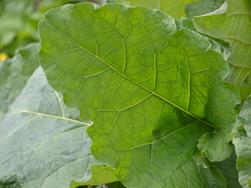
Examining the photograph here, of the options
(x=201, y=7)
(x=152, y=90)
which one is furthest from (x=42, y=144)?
(x=201, y=7)

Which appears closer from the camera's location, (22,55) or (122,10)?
(122,10)

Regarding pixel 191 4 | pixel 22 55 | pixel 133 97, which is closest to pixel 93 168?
pixel 133 97

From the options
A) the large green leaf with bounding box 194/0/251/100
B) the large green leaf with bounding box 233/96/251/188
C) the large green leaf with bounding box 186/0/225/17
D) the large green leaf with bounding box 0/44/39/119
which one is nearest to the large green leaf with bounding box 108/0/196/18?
the large green leaf with bounding box 186/0/225/17

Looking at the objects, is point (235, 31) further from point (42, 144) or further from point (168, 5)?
point (42, 144)

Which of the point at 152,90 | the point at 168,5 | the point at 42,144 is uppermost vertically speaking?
the point at 168,5

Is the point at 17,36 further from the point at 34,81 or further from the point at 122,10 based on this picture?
the point at 122,10

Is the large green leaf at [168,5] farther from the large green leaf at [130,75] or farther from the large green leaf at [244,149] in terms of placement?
the large green leaf at [244,149]
